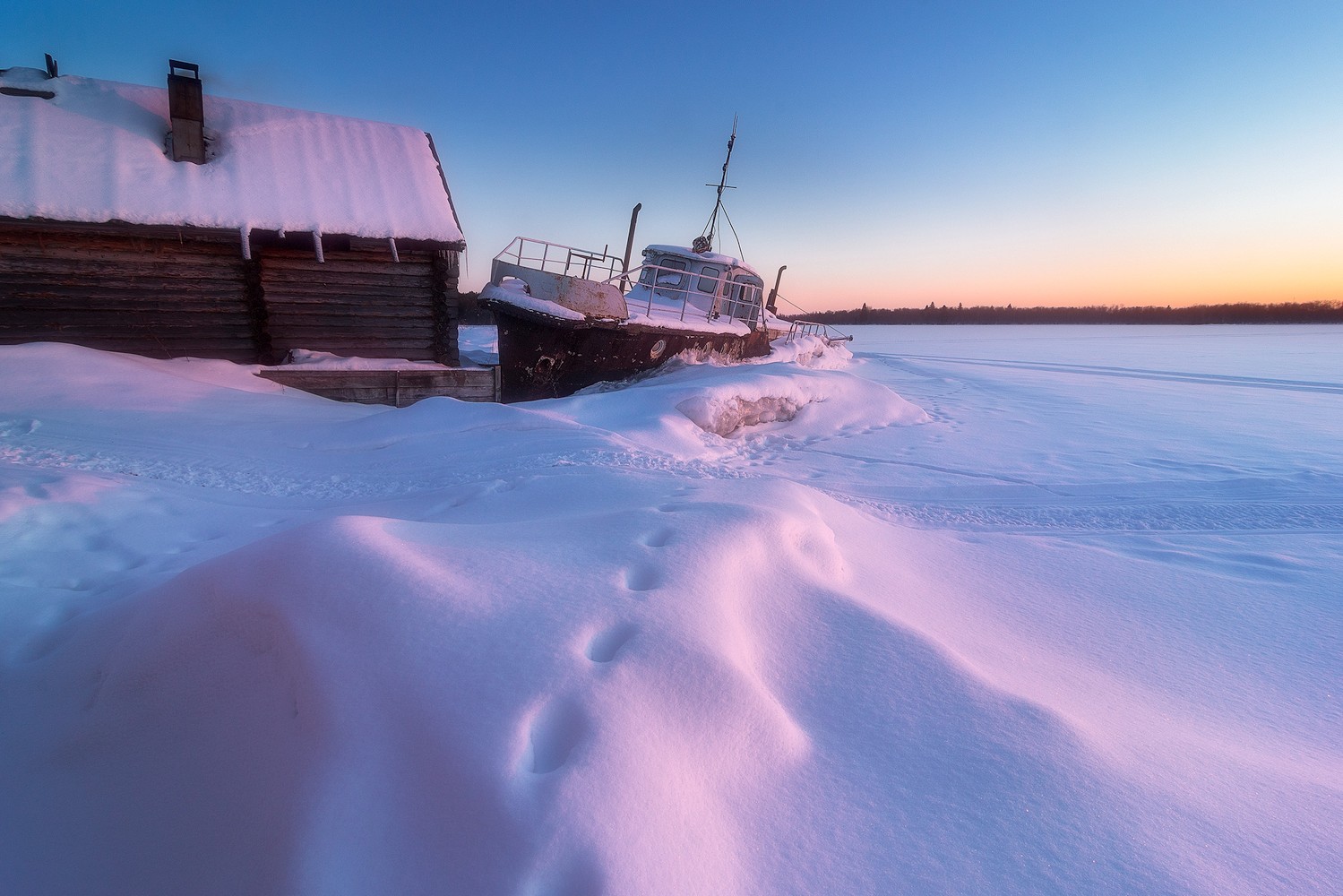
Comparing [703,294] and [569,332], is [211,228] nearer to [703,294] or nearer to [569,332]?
[569,332]

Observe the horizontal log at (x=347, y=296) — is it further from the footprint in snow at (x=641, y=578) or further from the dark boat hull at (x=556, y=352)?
the footprint in snow at (x=641, y=578)

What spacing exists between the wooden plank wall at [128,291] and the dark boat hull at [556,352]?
11.8ft

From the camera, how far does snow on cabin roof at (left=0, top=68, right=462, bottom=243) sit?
24.5 feet

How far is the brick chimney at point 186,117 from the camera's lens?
8.30m

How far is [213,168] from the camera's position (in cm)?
839

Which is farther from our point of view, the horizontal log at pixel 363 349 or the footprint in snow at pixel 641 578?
the horizontal log at pixel 363 349

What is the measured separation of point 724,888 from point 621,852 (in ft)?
0.76

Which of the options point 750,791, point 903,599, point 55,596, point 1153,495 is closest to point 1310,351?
point 1153,495

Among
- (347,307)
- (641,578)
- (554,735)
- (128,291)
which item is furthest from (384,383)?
(554,735)

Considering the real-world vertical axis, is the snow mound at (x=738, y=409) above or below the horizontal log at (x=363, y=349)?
below

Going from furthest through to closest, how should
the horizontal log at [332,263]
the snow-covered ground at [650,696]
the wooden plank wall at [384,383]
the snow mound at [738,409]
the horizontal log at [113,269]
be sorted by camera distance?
the horizontal log at [332,263] < the wooden plank wall at [384,383] < the horizontal log at [113,269] < the snow mound at [738,409] < the snow-covered ground at [650,696]

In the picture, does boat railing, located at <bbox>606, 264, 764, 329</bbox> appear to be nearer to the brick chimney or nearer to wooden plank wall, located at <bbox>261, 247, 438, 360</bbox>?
wooden plank wall, located at <bbox>261, 247, 438, 360</bbox>

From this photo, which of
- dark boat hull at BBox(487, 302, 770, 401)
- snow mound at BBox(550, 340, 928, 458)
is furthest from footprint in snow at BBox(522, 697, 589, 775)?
dark boat hull at BBox(487, 302, 770, 401)

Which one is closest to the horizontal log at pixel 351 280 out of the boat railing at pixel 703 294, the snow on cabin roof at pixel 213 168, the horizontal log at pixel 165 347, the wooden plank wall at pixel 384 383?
the snow on cabin roof at pixel 213 168
